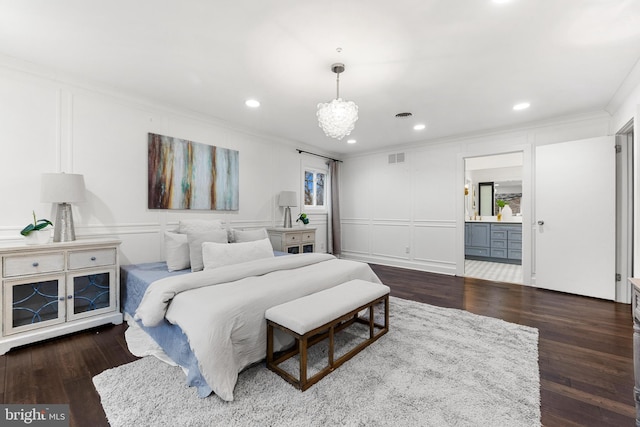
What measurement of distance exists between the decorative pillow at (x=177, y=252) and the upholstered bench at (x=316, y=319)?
1458 mm

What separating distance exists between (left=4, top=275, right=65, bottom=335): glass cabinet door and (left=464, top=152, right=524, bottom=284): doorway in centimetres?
567

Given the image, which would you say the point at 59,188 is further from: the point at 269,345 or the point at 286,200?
the point at 286,200

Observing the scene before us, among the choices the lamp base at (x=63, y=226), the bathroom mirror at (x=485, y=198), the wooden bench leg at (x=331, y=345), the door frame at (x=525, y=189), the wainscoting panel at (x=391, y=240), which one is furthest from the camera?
the bathroom mirror at (x=485, y=198)

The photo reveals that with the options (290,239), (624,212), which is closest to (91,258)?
(290,239)

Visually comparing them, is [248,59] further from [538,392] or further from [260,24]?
[538,392]

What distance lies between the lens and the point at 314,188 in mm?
5969

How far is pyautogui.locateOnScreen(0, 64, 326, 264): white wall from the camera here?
2543mm

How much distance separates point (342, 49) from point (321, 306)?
206 cm

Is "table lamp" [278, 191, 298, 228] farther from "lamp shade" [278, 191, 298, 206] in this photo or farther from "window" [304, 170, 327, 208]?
"window" [304, 170, 327, 208]

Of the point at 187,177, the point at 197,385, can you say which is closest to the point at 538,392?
the point at 197,385

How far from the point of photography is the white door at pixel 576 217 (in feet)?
11.7

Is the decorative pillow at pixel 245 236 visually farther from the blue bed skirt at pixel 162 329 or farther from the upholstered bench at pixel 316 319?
the upholstered bench at pixel 316 319

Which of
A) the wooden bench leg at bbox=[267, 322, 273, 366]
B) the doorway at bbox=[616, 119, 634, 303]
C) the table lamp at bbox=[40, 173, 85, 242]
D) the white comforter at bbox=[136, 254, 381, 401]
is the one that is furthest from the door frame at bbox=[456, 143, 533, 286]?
the table lamp at bbox=[40, 173, 85, 242]

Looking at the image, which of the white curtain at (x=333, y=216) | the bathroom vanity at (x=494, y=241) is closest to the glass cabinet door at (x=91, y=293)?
the white curtain at (x=333, y=216)
